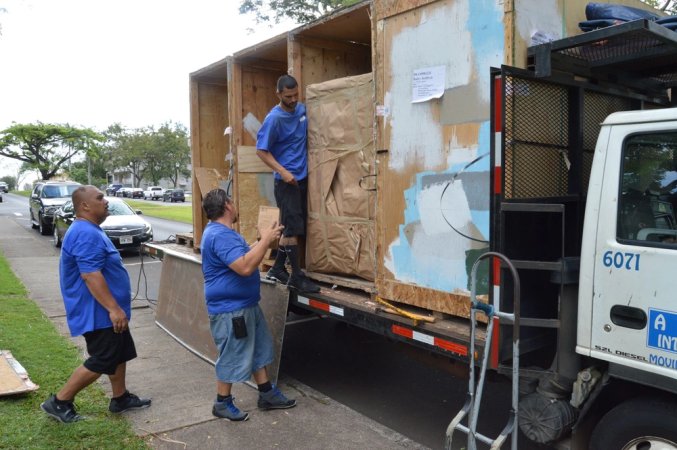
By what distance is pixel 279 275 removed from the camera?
507 cm

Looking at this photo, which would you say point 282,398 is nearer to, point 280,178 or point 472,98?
point 280,178

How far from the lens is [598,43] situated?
117 inches

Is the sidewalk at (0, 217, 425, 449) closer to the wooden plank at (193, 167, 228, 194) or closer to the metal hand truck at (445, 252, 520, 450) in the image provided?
the metal hand truck at (445, 252, 520, 450)

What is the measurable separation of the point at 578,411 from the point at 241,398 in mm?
2854

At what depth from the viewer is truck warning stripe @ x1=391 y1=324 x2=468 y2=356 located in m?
3.34

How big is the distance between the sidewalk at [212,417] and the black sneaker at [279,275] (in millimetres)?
980

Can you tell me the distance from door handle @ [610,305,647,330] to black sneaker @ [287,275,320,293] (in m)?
2.51

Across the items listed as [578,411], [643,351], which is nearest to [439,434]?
[578,411]

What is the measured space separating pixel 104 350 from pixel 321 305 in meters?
1.68

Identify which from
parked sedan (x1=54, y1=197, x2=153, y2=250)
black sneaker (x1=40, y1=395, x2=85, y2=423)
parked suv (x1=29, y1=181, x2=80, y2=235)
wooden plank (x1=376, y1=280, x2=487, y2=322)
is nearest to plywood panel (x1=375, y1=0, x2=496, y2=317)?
wooden plank (x1=376, y1=280, x2=487, y2=322)

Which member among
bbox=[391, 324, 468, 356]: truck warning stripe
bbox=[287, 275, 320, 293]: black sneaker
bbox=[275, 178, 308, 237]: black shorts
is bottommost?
bbox=[391, 324, 468, 356]: truck warning stripe

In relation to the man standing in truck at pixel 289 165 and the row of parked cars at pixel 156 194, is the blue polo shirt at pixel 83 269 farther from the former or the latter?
the row of parked cars at pixel 156 194

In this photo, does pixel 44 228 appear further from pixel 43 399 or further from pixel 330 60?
pixel 330 60

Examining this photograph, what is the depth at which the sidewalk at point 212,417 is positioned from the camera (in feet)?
13.1
